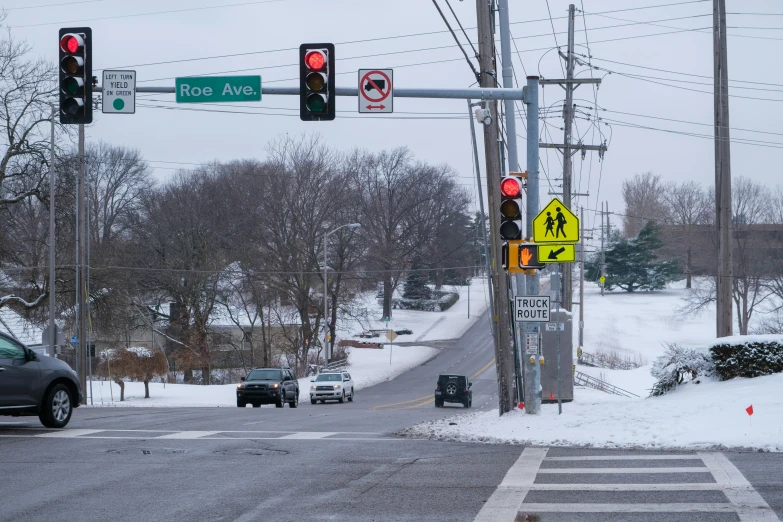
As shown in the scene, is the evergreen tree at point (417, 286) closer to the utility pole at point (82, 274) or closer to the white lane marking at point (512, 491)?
the utility pole at point (82, 274)

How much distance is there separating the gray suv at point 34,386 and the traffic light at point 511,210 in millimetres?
7454

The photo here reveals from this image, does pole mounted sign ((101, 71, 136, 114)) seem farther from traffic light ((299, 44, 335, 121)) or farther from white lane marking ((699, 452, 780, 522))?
white lane marking ((699, 452, 780, 522))

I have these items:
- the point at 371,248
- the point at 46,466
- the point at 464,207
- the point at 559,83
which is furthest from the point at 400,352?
the point at 46,466

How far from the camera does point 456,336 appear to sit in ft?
269

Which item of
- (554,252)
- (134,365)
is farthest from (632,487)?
(134,365)

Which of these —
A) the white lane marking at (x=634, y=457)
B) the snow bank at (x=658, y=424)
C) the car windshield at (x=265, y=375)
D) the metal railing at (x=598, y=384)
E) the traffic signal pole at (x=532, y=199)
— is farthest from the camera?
the metal railing at (x=598, y=384)

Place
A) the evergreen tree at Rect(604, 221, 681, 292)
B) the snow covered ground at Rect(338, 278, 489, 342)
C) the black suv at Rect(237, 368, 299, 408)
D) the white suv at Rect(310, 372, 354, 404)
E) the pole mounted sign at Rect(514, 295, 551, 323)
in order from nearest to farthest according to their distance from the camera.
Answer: the pole mounted sign at Rect(514, 295, 551, 323) < the black suv at Rect(237, 368, 299, 408) < the white suv at Rect(310, 372, 354, 404) < the snow covered ground at Rect(338, 278, 489, 342) < the evergreen tree at Rect(604, 221, 681, 292)

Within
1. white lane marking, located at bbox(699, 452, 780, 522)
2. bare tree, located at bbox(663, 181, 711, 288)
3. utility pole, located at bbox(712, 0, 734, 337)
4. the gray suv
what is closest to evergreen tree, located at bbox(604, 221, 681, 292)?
bare tree, located at bbox(663, 181, 711, 288)

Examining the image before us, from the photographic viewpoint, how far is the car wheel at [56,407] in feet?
46.5

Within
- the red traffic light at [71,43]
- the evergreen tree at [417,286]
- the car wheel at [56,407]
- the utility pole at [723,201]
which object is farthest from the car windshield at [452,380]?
the evergreen tree at [417,286]

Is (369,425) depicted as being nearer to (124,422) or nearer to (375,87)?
(124,422)

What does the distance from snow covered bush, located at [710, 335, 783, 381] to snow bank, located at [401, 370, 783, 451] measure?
0.39 metres

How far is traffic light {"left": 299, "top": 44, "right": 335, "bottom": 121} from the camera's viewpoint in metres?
14.4

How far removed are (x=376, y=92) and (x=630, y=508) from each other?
8.89m
